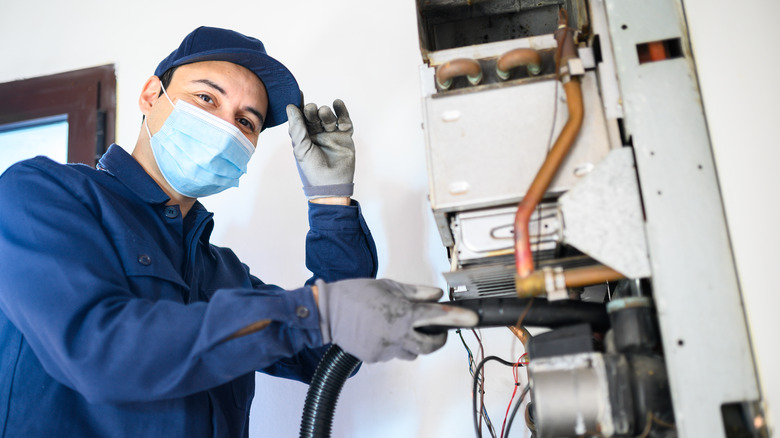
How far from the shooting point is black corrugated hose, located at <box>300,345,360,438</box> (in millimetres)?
1104

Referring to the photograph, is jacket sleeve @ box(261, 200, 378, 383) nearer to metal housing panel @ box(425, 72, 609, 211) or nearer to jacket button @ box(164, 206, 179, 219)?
jacket button @ box(164, 206, 179, 219)

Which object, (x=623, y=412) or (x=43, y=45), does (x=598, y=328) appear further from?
(x=43, y=45)

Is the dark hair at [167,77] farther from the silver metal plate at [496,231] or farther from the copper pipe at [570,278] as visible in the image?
the copper pipe at [570,278]

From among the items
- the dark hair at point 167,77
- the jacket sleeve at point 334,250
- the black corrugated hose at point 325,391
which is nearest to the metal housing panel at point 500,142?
the black corrugated hose at point 325,391

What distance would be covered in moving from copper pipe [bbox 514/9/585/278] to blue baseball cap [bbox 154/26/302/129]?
78cm

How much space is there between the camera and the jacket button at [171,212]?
1.27 metres

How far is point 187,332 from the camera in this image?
895 millimetres

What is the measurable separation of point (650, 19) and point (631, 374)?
513 millimetres

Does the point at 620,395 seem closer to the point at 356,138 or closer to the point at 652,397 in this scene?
the point at 652,397

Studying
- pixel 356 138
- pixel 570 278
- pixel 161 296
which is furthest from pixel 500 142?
pixel 356 138

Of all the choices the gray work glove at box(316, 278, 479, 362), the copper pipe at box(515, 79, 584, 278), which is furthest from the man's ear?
the copper pipe at box(515, 79, 584, 278)

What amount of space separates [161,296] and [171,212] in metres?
0.22

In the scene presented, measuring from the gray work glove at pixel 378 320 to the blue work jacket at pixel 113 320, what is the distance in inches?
1.3

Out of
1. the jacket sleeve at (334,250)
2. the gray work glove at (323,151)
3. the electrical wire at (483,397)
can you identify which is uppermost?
the gray work glove at (323,151)
